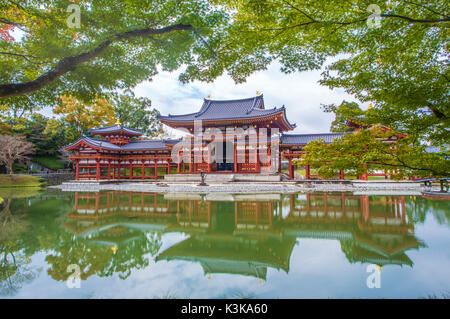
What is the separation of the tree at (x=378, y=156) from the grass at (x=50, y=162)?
35696 mm

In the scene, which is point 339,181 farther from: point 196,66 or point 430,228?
point 196,66

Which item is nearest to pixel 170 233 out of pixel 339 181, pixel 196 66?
pixel 196 66

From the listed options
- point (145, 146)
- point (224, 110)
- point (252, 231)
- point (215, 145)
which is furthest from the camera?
point (145, 146)

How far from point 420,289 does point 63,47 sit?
741 cm

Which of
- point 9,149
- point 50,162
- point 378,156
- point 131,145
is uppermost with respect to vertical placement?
point 131,145

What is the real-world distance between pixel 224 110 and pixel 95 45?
18.4 metres

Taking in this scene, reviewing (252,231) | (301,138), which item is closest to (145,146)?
(301,138)

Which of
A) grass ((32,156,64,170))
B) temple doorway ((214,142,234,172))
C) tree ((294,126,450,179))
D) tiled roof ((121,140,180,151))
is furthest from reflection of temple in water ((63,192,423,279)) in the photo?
grass ((32,156,64,170))

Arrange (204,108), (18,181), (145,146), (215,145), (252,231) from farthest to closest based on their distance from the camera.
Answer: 1. (145,146)
2. (204,108)
3. (18,181)
4. (215,145)
5. (252,231)

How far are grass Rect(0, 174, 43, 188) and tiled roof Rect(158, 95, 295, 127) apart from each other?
14359mm

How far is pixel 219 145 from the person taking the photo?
69.2ft

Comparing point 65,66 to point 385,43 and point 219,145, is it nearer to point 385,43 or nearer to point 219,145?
point 385,43

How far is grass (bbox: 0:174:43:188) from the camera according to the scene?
69.3 ft

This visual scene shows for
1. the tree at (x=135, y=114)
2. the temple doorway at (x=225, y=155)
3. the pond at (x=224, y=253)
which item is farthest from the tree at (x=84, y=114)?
the pond at (x=224, y=253)
